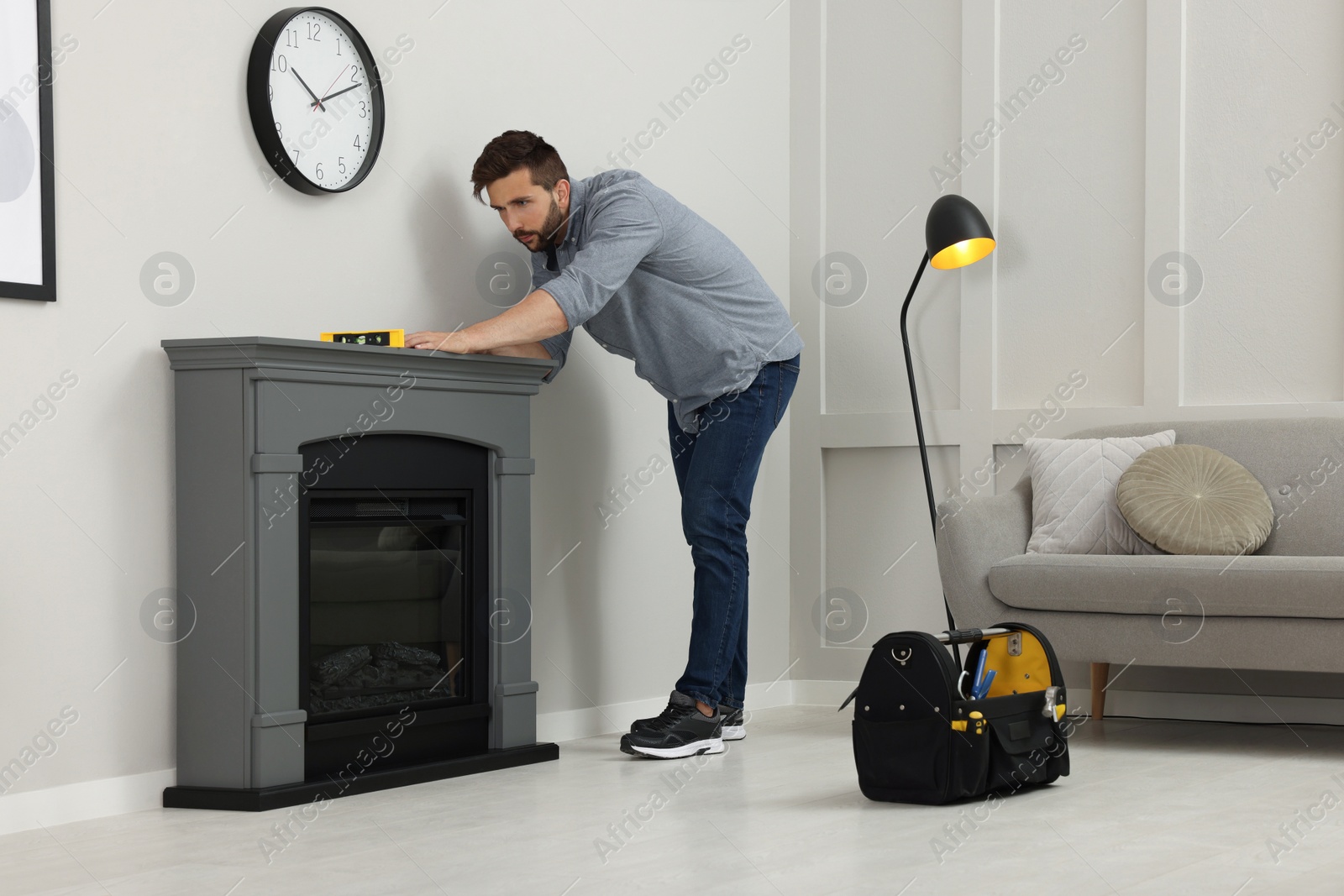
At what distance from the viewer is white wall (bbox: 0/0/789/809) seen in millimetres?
2539

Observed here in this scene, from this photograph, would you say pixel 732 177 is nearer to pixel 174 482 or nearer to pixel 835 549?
pixel 835 549

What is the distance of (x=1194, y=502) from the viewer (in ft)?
11.5

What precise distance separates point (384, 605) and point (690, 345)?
1.00m

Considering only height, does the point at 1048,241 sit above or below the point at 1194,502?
above

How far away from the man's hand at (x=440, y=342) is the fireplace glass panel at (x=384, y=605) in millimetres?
341

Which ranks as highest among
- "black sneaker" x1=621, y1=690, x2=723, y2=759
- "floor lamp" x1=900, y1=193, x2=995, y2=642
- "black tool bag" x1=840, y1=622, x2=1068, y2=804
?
"floor lamp" x1=900, y1=193, x2=995, y2=642

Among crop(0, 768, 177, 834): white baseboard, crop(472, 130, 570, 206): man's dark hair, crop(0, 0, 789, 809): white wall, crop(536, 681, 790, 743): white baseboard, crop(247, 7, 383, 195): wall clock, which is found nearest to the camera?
crop(0, 768, 177, 834): white baseboard

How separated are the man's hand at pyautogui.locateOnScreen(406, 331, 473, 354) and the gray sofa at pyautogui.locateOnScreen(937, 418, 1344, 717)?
132 centimetres

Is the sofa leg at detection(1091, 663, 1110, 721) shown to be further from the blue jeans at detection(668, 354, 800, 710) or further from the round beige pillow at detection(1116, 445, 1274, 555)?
the blue jeans at detection(668, 354, 800, 710)

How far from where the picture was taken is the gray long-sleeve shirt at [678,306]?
3324 millimetres

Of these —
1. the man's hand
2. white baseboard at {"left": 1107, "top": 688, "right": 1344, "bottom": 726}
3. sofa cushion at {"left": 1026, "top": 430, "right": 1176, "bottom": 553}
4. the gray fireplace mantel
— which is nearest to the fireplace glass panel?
the gray fireplace mantel

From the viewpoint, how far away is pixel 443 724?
10.0 ft

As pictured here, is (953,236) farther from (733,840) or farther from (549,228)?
(733,840)

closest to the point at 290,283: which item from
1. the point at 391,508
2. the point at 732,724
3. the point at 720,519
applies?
the point at 391,508
